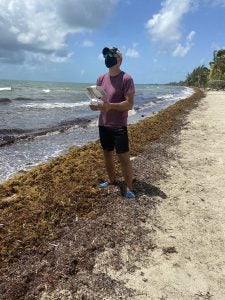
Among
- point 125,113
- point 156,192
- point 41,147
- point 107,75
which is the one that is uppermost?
point 107,75

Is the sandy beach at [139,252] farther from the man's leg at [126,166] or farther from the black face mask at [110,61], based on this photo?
the black face mask at [110,61]

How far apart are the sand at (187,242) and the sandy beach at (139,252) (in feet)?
0.03

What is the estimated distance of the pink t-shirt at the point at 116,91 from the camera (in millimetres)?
5801

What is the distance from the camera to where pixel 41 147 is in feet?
40.0

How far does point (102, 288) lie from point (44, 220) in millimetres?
1637

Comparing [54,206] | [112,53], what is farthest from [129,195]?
[112,53]

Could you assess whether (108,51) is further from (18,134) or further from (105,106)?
(18,134)

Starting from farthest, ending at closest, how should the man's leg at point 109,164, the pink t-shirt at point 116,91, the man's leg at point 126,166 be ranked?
the man's leg at point 109,164 → the man's leg at point 126,166 → the pink t-shirt at point 116,91

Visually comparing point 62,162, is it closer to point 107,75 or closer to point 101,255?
point 107,75

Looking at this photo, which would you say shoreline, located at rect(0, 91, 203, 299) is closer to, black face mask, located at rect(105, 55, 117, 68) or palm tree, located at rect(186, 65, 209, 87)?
black face mask, located at rect(105, 55, 117, 68)

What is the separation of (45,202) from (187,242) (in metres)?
2.12

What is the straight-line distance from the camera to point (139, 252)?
15.3ft

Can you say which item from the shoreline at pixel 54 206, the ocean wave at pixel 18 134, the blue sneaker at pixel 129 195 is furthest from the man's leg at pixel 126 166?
the ocean wave at pixel 18 134

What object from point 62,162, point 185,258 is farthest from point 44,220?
point 62,162
